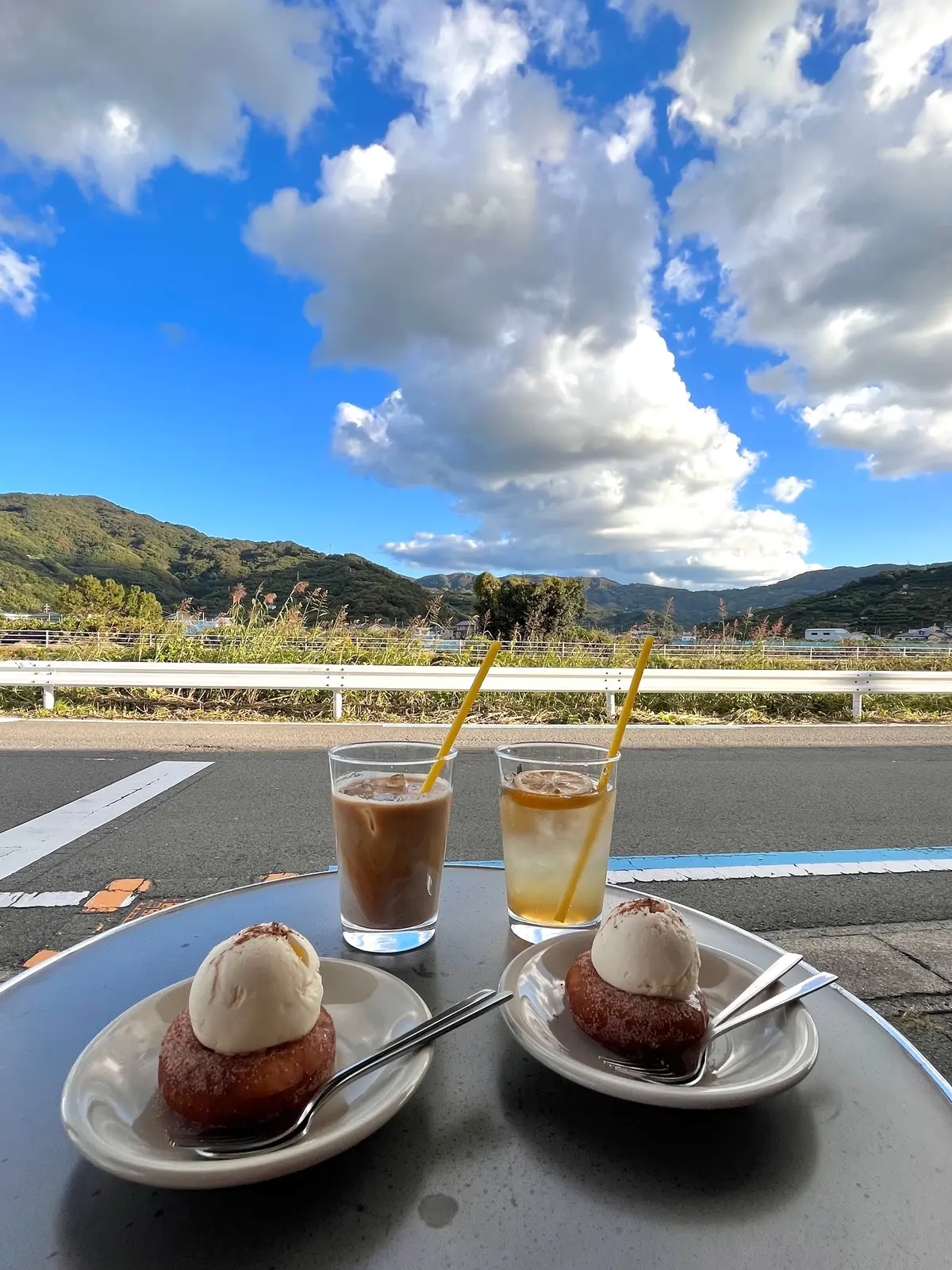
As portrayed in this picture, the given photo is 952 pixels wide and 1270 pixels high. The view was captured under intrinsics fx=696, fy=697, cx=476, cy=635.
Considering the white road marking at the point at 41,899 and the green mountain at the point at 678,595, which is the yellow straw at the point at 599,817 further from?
the green mountain at the point at 678,595

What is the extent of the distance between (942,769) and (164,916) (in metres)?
6.90

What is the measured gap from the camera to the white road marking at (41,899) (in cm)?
309

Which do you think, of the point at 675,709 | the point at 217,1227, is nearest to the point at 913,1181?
the point at 217,1227

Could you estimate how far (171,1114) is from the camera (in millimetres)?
739

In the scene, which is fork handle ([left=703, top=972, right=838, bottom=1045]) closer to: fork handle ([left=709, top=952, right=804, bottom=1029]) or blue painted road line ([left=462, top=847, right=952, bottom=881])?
fork handle ([left=709, top=952, right=804, bottom=1029])

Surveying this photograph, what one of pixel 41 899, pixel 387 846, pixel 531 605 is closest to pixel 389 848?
pixel 387 846

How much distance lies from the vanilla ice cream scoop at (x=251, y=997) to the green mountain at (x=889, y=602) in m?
26.2

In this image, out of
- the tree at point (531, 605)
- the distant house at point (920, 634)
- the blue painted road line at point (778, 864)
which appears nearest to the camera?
the blue painted road line at point (778, 864)

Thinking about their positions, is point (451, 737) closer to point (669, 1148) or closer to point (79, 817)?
point (669, 1148)

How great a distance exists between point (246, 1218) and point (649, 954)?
0.51 meters

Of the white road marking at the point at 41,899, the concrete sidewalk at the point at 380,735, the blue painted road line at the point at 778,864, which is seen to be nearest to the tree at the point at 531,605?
the concrete sidewalk at the point at 380,735

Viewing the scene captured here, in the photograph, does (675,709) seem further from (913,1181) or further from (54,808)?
(913,1181)

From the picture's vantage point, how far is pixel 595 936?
0.99 metres

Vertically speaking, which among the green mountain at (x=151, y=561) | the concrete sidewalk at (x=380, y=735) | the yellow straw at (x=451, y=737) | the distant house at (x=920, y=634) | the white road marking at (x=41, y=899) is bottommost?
the white road marking at (x=41, y=899)
